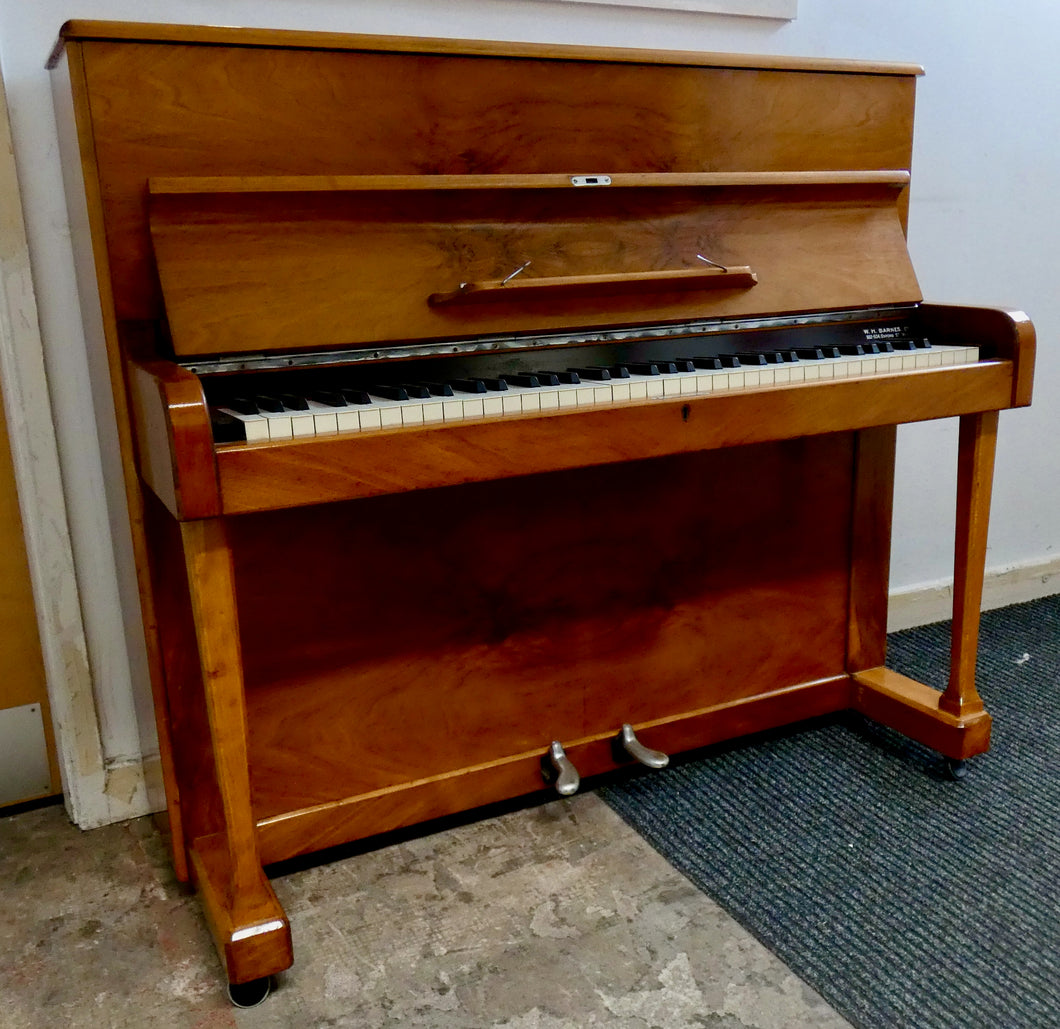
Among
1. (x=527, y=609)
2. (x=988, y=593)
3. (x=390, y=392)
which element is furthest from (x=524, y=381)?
(x=988, y=593)

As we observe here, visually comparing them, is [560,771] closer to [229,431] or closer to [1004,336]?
[229,431]

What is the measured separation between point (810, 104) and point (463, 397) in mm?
840

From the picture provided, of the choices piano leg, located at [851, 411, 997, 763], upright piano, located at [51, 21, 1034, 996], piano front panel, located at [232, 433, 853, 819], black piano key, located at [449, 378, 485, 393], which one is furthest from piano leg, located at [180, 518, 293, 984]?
piano leg, located at [851, 411, 997, 763]

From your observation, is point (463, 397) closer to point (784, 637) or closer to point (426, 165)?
point (426, 165)

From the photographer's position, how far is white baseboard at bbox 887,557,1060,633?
244 cm

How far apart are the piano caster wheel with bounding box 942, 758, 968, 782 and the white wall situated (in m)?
0.70

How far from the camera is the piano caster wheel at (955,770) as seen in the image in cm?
179

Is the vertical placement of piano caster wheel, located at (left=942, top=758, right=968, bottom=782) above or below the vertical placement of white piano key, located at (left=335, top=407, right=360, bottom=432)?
below

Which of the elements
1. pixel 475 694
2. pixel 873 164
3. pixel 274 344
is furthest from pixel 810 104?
pixel 475 694

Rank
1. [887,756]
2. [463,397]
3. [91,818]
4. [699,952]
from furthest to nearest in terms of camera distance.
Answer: [887,756], [91,818], [699,952], [463,397]

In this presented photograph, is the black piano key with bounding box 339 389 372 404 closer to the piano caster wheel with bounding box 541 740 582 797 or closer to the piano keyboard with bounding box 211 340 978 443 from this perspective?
the piano keyboard with bounding box 211 340 978 443

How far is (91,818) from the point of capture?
1745mm

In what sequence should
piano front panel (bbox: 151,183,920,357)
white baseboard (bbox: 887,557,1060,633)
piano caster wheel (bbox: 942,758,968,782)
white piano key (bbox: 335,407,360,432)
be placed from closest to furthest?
white piano key (bbox: 335,407,360,432) → piano front panel (bbox: 151,183,920,357) → piano caster wheel (bbox: 942,758,968,782) → white baseboard (bbox: 887,557,1060,633)

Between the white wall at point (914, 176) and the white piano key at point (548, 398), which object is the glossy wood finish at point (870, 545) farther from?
the white piano key at point (548, 398)
